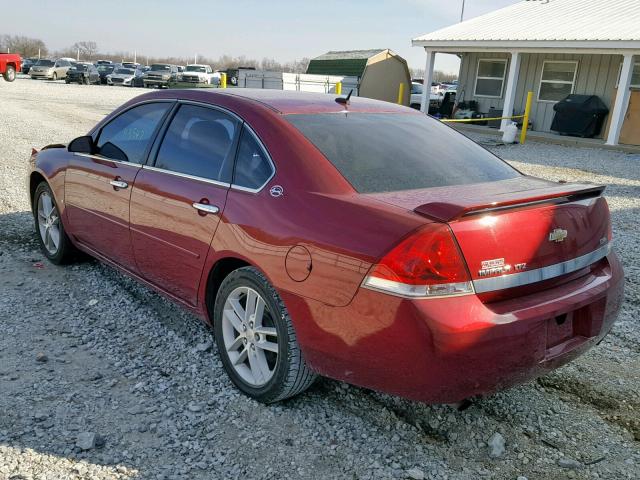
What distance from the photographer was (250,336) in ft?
10.2

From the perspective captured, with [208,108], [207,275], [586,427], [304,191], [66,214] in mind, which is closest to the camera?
[304,191]

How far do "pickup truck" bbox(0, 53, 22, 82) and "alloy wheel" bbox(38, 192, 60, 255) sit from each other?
33935 mm

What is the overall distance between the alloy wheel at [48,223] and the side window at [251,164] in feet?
8.12

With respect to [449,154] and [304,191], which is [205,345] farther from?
[449,154]

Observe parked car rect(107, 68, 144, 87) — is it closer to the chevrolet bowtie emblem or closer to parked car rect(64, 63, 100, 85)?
parked car rect(64, 63, 100, 85)

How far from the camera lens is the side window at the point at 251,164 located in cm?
302

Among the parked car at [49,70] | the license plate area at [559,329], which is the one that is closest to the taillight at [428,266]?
the license plate area at [559,329]

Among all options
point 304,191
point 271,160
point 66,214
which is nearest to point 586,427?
point 304,191

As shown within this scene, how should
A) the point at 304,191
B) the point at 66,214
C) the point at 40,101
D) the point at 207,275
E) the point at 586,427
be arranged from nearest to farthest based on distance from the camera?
the point at 304,191, the point at 586,427, the point at 207,275, the point at 66,214, the point at 40,101

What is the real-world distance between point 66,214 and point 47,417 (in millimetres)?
2244

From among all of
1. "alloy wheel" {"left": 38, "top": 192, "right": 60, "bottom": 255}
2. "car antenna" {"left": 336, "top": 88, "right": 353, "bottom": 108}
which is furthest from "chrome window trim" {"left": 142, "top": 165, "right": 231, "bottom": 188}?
"alloy wheel" {"left": 38, "top": 192, "right": 60, "bottom": 255}

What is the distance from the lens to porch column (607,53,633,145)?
16.1 meters

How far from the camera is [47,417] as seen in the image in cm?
290

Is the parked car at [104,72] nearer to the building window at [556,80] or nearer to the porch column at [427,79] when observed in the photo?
the porch column at [427,79]
